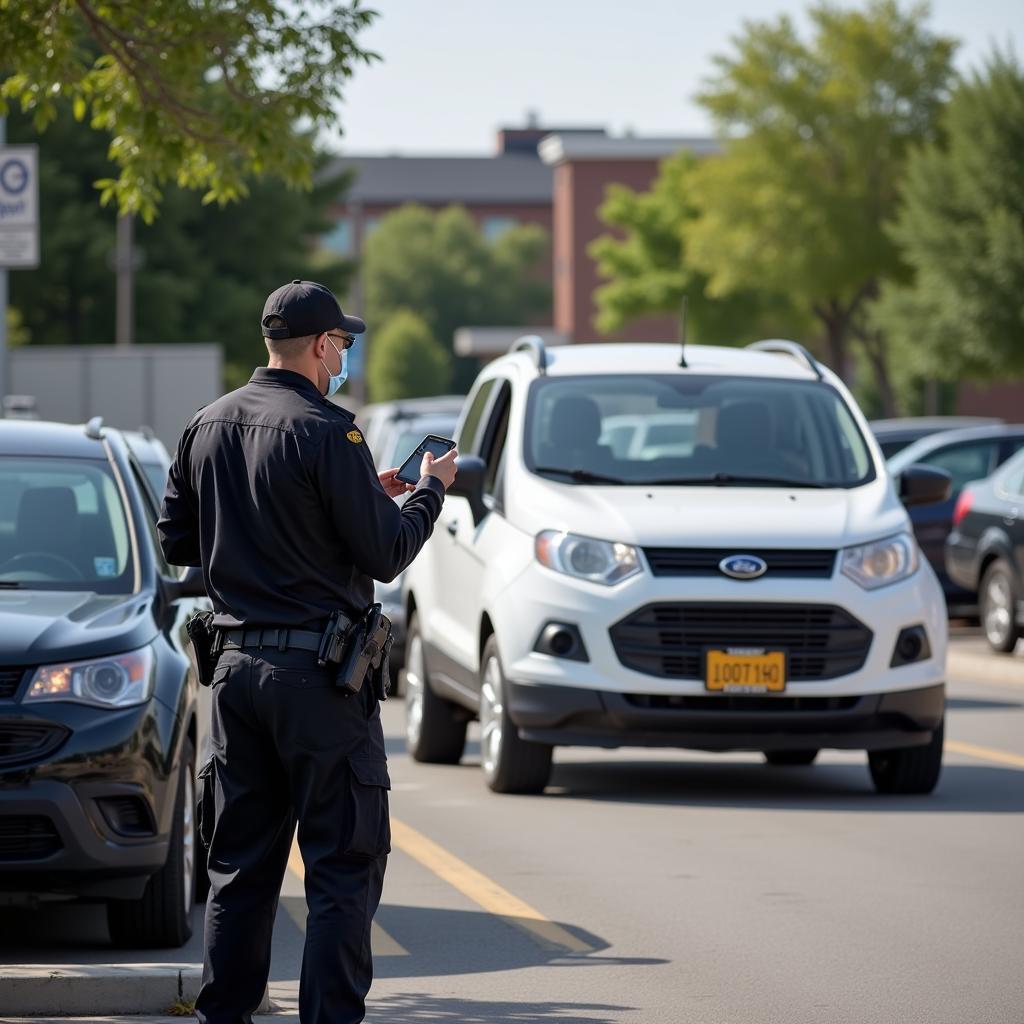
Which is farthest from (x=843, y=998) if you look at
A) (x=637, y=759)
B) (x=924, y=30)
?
(x=924, y=30)

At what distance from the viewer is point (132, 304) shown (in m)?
56.7

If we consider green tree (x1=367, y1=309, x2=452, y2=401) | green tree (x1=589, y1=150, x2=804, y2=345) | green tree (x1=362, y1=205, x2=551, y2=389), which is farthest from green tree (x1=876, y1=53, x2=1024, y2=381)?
green tree (x1=362, y1=205, x2=551, y2=389)

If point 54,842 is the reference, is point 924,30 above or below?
above

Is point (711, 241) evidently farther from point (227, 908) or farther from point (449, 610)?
point (227, 908)

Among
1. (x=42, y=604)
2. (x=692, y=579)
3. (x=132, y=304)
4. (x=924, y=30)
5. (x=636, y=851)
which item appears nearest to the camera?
(x=42, y=604)

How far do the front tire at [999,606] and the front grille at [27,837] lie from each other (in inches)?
503

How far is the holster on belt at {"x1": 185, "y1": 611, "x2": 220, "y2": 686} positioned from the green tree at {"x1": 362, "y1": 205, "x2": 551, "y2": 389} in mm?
123111

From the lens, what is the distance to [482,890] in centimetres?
898

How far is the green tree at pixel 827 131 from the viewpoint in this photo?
203 feet

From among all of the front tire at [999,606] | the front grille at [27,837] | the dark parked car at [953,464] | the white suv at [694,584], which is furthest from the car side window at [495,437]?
the dark parked car at [953,464]

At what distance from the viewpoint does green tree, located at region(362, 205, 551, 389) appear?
129250 millimetres

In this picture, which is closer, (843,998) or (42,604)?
(843,998)

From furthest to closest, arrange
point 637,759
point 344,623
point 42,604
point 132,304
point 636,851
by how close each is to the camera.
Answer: point 132,304 → point 637,759 → point 636,851 → point 42,604 → point 344,623

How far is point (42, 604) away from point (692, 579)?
3838mm
